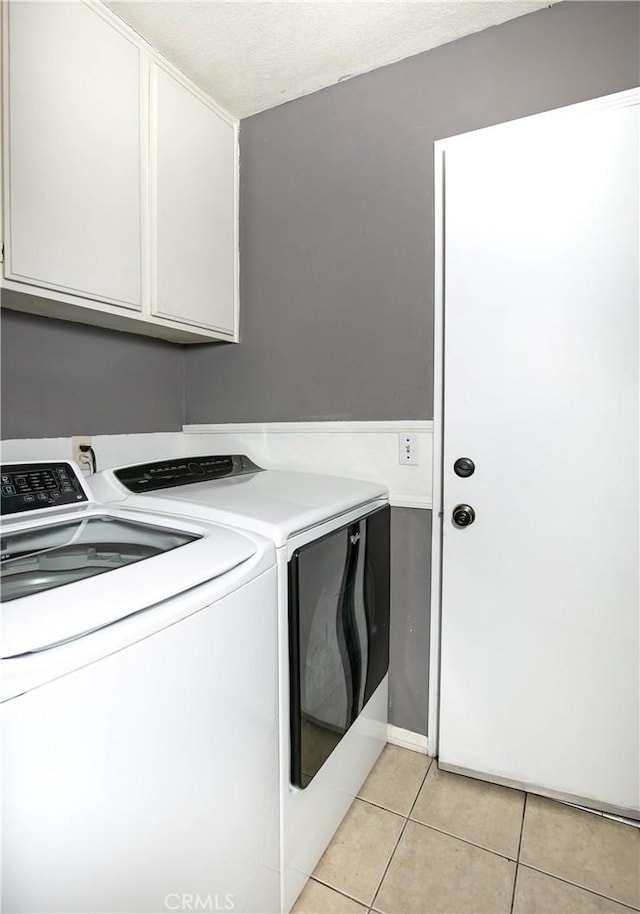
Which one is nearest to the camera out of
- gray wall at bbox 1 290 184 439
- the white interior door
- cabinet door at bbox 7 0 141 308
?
cabinet door at bbox 7 0 141 308

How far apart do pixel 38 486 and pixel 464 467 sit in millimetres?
1258

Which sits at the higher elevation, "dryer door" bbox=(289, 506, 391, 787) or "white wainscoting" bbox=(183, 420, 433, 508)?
"white wainscoting" bbox=(183, 420, 433, 508)

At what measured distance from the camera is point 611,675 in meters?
1.49

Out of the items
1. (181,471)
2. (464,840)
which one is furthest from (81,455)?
(464,840)

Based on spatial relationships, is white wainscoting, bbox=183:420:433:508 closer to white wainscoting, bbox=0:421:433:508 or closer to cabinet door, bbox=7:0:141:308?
white wainscoting, bbox=0:421:433:508

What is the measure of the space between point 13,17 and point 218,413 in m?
1.34

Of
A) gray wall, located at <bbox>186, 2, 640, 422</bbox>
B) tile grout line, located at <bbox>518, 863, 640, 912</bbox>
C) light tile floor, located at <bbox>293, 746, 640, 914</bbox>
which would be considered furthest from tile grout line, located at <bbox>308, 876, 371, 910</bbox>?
gray wall, located at <bbox>186, 2, 640, 422</bbox>

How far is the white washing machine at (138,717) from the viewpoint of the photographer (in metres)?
0.61

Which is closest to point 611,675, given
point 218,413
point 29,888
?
point 29,888

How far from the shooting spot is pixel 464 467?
165 centimetres

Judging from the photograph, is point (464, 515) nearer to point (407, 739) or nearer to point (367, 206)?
point (407, 739)

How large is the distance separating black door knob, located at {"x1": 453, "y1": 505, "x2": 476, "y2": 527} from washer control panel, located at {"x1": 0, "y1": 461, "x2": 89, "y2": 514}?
113 centimetres

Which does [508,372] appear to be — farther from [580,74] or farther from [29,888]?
[29,888]

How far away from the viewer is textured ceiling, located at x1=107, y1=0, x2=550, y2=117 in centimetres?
151
